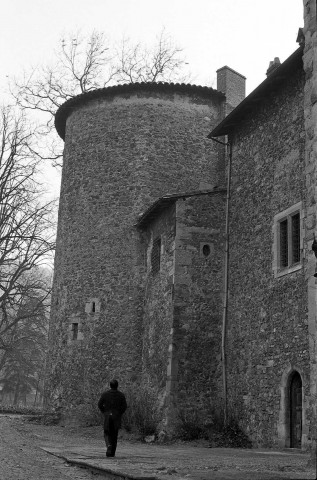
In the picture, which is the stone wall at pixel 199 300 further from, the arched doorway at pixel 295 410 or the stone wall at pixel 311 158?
the stone wall at pixel 311 158

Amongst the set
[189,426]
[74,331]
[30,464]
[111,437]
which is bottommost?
[30,464]

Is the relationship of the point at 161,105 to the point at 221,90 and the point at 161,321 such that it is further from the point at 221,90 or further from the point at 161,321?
the point at 161,321

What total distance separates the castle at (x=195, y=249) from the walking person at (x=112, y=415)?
11.3 ft

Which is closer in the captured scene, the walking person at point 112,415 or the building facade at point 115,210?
the walking person at point 112,415

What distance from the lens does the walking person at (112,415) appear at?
33.5 ft

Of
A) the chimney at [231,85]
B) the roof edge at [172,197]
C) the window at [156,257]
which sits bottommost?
the window at [156,257]

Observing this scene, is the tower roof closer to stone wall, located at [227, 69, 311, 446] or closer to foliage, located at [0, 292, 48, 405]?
stone wall, located at [227, 69, 311, 446]

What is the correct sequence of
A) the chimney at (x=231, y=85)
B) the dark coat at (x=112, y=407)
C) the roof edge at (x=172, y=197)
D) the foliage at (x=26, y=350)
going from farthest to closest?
the foliage at (x=26, y=350) < the chimney at (x=231, y=85) < the roof edge at (x=172, y=197) < the dark coat at (x=112, y=407)

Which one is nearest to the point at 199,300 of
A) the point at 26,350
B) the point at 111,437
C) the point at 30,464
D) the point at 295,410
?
the point at 295,410

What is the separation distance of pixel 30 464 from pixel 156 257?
9318 mm

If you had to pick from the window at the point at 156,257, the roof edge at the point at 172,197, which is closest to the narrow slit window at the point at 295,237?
the roof edge at the point at 172,197

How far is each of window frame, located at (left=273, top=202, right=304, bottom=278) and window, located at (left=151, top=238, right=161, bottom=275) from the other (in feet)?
15.1

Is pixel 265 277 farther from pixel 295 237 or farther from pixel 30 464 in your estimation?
pixel 30 464

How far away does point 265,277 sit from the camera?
45.5 feet
